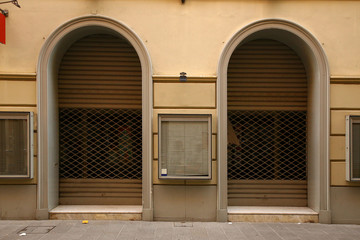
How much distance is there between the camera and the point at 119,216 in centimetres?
613

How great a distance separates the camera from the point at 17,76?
19.9ft

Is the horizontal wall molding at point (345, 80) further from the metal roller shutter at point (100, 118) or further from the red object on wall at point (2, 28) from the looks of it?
the red object on wall at point (2, 28)

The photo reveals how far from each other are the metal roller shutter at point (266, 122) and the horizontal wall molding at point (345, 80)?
0.75 metres

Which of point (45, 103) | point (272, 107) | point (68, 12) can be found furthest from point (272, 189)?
point (68, 12)

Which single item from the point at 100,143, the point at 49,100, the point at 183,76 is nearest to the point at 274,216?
the point at 183,76

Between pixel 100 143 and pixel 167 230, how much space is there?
264 cm

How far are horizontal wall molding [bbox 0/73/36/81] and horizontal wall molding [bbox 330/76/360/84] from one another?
6.59 meters

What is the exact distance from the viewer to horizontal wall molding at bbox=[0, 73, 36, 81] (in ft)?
19.8

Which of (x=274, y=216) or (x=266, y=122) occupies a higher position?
(x=266, y=122)

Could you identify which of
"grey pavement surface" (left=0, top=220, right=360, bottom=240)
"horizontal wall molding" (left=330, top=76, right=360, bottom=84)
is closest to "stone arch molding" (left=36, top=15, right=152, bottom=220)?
"grey pavement surface" (left=0, top=220, right=360, bottom=240)

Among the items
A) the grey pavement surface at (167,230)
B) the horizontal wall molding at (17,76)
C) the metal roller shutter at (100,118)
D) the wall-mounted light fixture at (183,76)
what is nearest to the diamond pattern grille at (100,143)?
the metal roller shutter at (100,118)

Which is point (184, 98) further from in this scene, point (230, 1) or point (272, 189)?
point (272, 189)

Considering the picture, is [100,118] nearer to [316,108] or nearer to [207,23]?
[207,23]

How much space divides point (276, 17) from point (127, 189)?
5.25m
